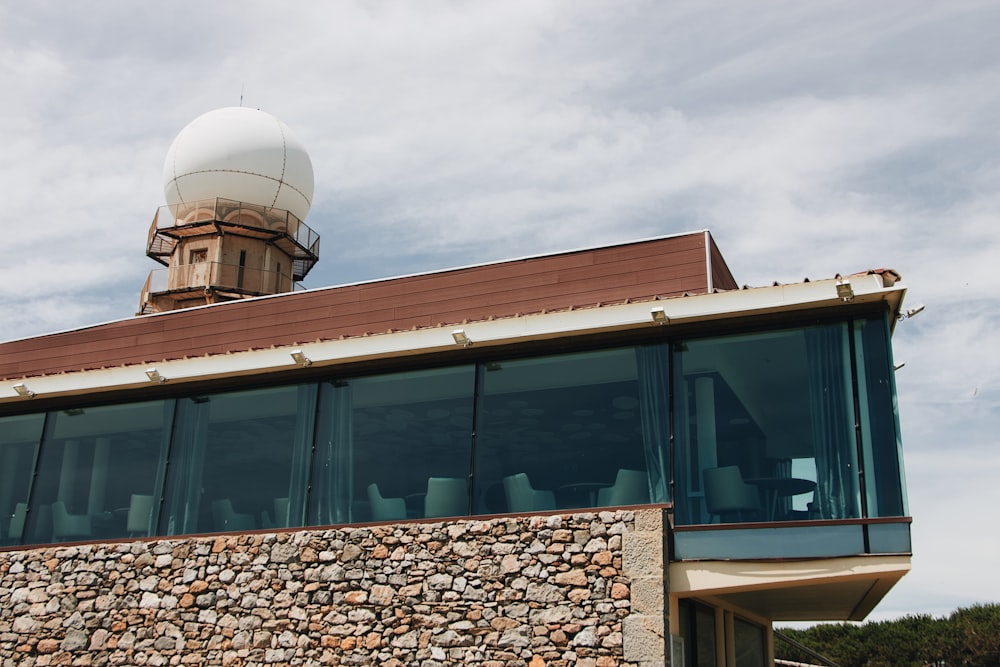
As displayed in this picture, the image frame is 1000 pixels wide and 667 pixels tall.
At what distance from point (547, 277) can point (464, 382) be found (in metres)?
1.88

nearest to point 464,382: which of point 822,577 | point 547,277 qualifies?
point 547,277

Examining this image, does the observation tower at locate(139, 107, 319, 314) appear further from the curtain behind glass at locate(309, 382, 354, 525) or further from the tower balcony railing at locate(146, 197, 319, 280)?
the curtain behind glass at locate(309, 382, 354, 525)

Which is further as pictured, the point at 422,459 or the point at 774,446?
the point at 422,459

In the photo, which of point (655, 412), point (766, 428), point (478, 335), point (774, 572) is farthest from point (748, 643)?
point (478, 335)

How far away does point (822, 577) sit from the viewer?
385 inches

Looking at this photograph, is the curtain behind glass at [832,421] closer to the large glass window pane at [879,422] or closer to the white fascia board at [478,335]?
the large glass window pane at [879,422]

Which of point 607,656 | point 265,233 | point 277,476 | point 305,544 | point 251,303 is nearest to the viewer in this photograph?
point 607,656

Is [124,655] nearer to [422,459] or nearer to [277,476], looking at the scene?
[277,476]

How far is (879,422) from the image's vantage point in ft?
32.7

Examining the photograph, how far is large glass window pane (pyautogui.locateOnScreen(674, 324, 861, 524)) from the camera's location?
396 inches

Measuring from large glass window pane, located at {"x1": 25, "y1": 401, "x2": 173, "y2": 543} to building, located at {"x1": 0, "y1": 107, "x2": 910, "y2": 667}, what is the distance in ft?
0.11

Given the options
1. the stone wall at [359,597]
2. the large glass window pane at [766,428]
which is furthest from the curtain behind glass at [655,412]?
the stone wall at [359,597]

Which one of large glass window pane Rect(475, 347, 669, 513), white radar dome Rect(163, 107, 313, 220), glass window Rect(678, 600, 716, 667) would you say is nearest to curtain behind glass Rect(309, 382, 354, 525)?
large glass window pane Rect(475, 347, 669, 513)

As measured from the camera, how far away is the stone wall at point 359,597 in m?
10.0
